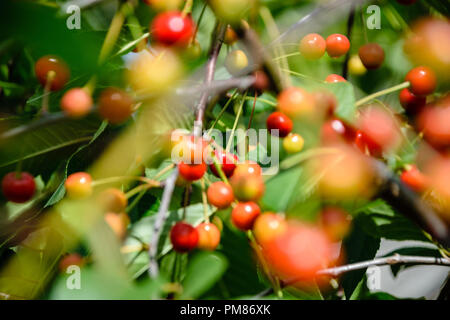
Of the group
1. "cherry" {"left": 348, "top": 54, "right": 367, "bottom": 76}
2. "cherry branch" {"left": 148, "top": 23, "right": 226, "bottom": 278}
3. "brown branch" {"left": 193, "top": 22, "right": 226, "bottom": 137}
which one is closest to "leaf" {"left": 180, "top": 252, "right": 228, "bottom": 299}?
"cherry branch" {"left": 148, "top": 23, "right": 226, "bottom": 278}

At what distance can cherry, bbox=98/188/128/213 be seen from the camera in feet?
1.54

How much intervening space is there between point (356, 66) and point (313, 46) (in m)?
0.13

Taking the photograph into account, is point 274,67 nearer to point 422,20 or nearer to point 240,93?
point 240,93

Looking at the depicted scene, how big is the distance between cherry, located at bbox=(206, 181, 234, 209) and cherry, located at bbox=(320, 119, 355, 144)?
0.13m

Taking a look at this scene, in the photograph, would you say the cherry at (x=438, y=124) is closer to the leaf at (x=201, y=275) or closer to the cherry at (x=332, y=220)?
the cherry at (x=332, y=220)

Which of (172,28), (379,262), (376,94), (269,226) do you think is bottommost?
(379,262)

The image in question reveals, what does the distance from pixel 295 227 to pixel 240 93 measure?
0.96 feet

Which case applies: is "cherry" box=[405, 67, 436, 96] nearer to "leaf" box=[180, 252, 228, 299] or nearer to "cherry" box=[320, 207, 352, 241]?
"cherry" box=[320, 207, 352, 241]

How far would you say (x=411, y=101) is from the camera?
0.66m

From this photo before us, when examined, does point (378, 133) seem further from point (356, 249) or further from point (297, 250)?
point (356, 249)

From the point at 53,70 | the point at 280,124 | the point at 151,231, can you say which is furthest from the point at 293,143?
the point at 53,70

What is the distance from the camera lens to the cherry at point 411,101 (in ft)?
2.15

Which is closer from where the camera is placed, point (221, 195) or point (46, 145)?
point (221, 195)

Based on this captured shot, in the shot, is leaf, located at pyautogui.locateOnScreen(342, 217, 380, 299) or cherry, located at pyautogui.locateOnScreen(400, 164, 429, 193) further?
leaf, located at pyautogui.locateOnScreen(342, 217, 380, 299)
